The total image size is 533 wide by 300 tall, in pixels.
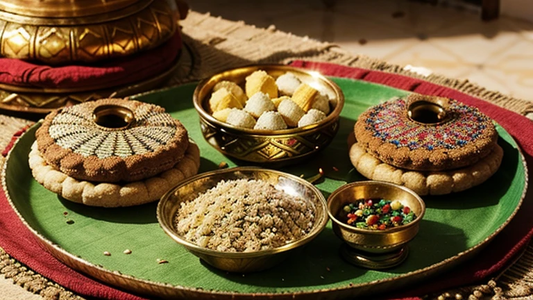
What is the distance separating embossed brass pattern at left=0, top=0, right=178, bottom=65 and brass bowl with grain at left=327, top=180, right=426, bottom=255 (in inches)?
32.5

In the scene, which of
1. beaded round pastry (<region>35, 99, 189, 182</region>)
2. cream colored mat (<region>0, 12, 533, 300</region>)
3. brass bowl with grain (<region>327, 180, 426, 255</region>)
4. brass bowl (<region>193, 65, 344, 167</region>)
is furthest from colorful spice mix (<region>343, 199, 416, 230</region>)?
cream colored mat (<region>0, 12, 533, 300</region>)

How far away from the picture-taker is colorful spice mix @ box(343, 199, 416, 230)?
1431 millimetres

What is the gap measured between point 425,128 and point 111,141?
0.64 metres

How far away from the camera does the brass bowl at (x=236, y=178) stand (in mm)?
1355

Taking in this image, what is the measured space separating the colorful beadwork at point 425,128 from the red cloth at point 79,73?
647 millimetres

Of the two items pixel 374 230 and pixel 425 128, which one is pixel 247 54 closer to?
pixel 425 128

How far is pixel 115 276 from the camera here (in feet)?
4.58

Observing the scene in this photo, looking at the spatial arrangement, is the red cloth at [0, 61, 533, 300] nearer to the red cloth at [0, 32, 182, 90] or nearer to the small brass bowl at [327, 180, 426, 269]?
the small brass bowl at [327, 180, 426, 269]

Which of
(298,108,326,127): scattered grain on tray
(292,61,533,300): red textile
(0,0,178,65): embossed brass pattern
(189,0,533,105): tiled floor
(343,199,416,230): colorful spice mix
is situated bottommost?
(189,0,533,105): tiled floor

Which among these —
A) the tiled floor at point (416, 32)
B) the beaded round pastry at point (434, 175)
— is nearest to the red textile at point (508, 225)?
the beaded round pastry at point (434, 175)

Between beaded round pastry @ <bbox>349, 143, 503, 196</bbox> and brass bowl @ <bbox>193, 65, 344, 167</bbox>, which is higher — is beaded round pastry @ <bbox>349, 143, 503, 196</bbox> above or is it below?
below

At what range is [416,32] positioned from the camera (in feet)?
9.93

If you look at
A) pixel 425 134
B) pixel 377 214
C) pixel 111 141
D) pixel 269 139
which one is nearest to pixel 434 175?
pixel 425 134

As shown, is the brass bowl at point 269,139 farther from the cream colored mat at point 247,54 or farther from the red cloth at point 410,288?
the cream colored mat at point 247,54
